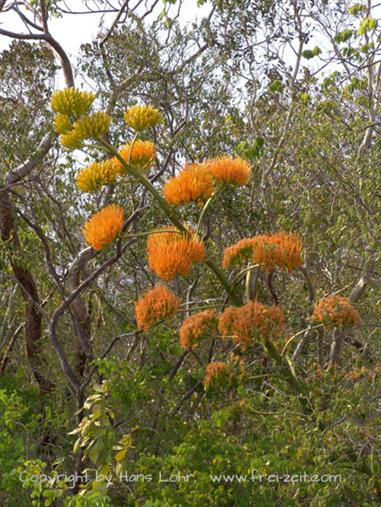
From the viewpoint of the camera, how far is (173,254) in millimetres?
2674

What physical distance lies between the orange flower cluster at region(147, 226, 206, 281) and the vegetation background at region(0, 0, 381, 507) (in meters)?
0.26

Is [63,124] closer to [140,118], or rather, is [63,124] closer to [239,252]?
[140,118]

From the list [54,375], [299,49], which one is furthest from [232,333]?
[299,49]

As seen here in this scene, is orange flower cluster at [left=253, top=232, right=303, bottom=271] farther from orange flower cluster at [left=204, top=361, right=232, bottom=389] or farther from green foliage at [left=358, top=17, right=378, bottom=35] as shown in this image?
green foliage at [left=358, top=17, right=378, bottom=35]

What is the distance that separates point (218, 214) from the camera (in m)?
4.99

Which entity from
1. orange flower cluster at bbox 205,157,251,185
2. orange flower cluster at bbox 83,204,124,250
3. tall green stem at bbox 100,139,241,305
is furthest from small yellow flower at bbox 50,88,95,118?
orange flower cluster at bbox 205,157,251,185

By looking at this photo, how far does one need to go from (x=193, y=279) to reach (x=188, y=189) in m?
2.72

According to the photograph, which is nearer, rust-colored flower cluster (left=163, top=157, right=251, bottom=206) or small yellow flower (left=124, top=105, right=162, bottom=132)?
rust-colored flower cluster (left=163, top=157, right=251, bottom=206)

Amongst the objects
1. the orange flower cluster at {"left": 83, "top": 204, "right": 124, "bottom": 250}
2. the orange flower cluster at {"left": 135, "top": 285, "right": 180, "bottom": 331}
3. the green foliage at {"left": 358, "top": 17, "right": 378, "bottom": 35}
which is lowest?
the orange flower cluster at {"left": 135, "top": 285, "right": 180, "bottom": 331}

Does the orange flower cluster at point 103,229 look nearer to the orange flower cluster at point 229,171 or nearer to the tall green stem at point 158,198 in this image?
the tall green stem at point 158,198

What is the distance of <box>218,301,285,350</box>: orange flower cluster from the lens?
9.46 feet

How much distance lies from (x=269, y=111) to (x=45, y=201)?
8.62 feet

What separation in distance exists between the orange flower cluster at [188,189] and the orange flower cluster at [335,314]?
21.8 inches

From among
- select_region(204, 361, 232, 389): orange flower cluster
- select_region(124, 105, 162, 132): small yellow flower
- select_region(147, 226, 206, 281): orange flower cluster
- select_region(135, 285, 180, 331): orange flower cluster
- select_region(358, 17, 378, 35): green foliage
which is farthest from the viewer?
select_region(358, 17, 378, 35): green foliage
